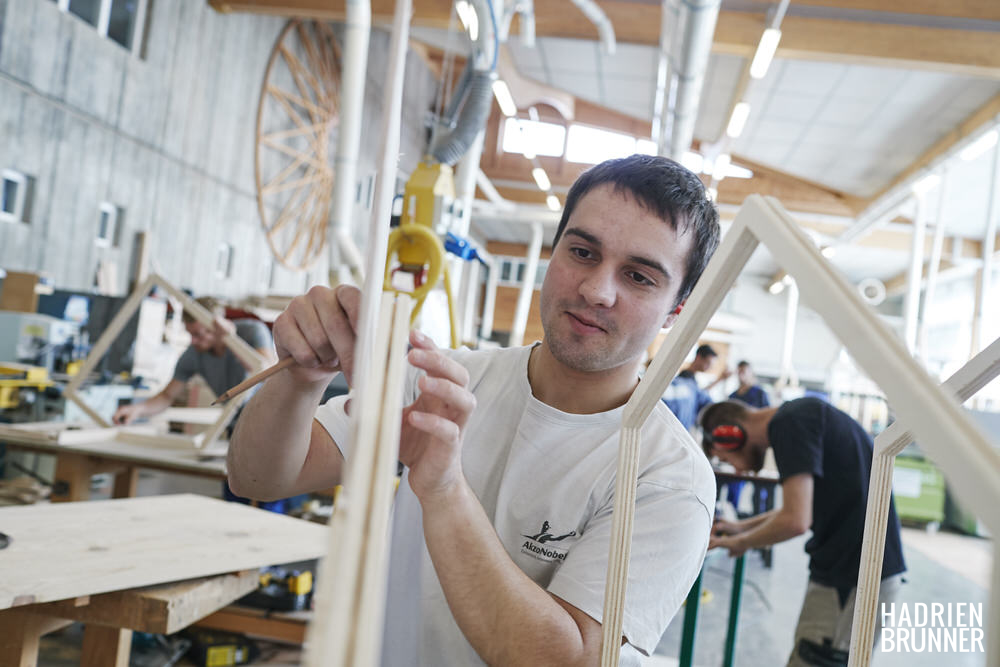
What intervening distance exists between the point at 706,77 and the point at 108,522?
22.7 ft

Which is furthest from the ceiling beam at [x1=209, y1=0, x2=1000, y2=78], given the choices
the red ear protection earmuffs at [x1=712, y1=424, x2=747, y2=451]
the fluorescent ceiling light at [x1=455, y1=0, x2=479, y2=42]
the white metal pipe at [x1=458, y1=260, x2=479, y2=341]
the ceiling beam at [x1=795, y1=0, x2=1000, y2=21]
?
the white metal pipe at [x1=458, y1=260, x2=479, y2=341]

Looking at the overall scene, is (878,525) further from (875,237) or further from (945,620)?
(875,237)

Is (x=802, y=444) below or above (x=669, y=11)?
below

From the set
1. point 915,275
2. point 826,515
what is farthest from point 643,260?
point 915,275

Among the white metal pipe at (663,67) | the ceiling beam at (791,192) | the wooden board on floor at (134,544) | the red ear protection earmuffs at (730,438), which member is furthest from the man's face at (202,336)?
the ceiling beam at (791,192)

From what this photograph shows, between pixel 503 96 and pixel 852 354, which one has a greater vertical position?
pixel 503 96

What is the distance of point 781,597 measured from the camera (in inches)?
193

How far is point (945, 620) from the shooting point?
449 cm

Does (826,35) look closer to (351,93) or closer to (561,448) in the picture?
(351,93)

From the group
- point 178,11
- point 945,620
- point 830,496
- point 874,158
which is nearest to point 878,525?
point 830,496

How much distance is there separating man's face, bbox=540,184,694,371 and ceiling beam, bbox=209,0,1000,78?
5.31 metres

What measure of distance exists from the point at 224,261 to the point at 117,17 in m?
2.32

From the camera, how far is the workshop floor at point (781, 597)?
12.6ft

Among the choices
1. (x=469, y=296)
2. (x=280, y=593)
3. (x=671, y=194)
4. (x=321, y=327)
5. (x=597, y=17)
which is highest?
(x=597, y=17)
